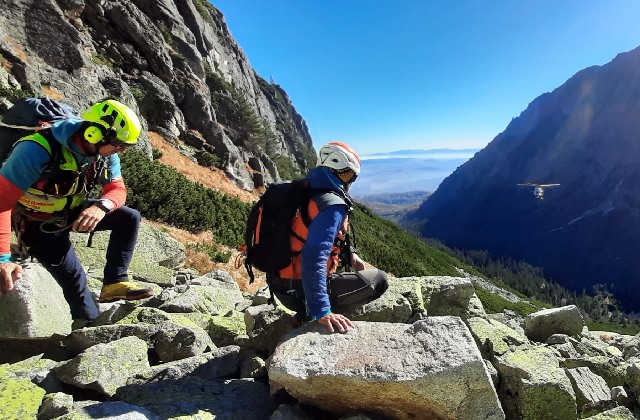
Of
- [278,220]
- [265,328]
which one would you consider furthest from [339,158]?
[265,328]

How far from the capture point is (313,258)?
172 inches

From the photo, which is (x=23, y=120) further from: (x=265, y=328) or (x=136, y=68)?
(x=136, y=68)

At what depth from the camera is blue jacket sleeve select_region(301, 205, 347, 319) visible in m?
4.37

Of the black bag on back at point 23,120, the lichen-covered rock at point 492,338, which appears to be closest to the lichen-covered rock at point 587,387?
the lichen-covered rock at point 492,338

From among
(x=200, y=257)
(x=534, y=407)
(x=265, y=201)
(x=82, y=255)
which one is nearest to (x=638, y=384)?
(x=534, y=407)

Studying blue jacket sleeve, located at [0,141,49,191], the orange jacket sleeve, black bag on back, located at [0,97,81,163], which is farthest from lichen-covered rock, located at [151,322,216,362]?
black bag on back, located at [0,97,81,163]

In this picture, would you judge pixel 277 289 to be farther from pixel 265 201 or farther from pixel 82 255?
pixel 82 255

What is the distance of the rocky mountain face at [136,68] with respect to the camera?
31.6m

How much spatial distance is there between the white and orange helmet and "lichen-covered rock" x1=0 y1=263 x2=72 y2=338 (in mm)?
3965

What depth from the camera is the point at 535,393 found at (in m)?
4.49

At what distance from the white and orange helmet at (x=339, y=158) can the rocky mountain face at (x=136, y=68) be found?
23.8m

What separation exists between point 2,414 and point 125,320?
223cm

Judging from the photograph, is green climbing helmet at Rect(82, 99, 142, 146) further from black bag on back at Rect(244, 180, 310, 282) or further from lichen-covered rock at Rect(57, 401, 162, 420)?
lichen-covered rock at Rect(57, 401, 162, 420)

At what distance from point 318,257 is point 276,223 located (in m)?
0.86
